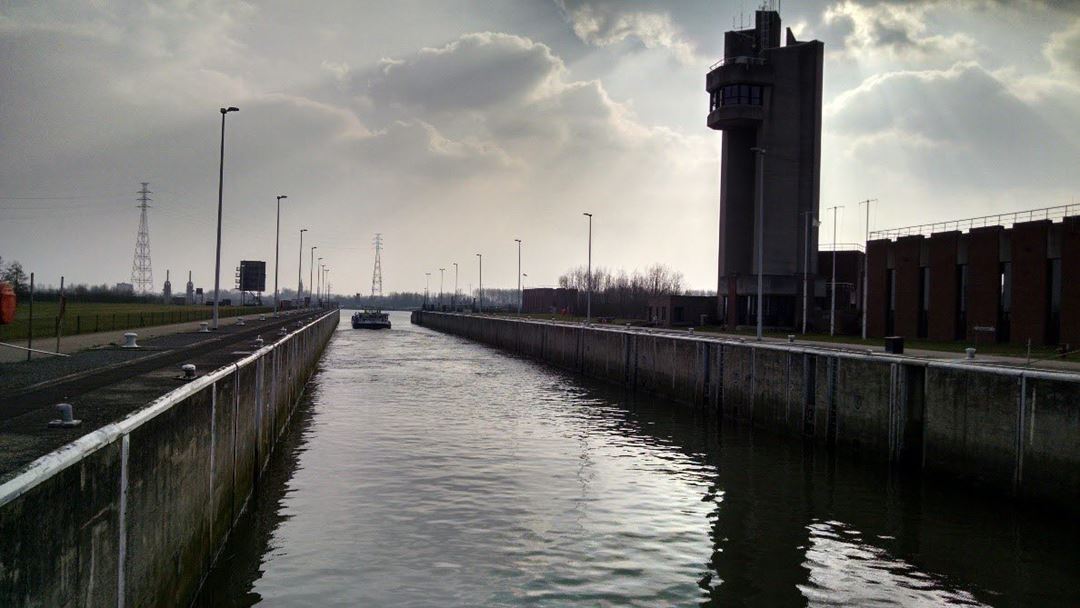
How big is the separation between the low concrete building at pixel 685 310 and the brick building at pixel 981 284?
1175 inches

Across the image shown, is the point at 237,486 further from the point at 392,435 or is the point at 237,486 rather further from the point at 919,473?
the point at 919,473

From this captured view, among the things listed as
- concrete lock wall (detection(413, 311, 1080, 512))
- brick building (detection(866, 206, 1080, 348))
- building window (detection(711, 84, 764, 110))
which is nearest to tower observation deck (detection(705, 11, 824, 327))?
building window (detection(711, 84, 764, 110))

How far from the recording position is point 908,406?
21.7m

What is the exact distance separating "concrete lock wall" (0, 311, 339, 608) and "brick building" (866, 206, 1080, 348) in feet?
169

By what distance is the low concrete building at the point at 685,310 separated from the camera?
101 m

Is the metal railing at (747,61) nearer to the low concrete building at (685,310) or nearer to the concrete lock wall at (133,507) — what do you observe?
the low concrete building at (685,310)

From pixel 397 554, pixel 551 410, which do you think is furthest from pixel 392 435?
pixel 397 554

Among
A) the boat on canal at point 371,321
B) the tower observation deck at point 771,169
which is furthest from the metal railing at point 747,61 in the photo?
the boat on canal at point 371,321

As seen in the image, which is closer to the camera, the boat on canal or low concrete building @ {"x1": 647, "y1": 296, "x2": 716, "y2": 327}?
low concrete building @ {"x1": 647, "y1": 296, "x2": 716, "y2": 327}

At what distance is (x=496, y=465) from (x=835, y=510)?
8080mm

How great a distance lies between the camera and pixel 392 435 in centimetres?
2602

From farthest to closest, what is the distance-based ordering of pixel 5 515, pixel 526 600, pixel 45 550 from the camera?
pixel 526 600
pixel 45 550
pixel 5 515

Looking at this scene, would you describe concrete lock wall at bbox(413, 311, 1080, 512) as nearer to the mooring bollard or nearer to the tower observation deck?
the mooring bollard

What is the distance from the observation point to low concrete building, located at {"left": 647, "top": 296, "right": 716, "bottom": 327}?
330ft
